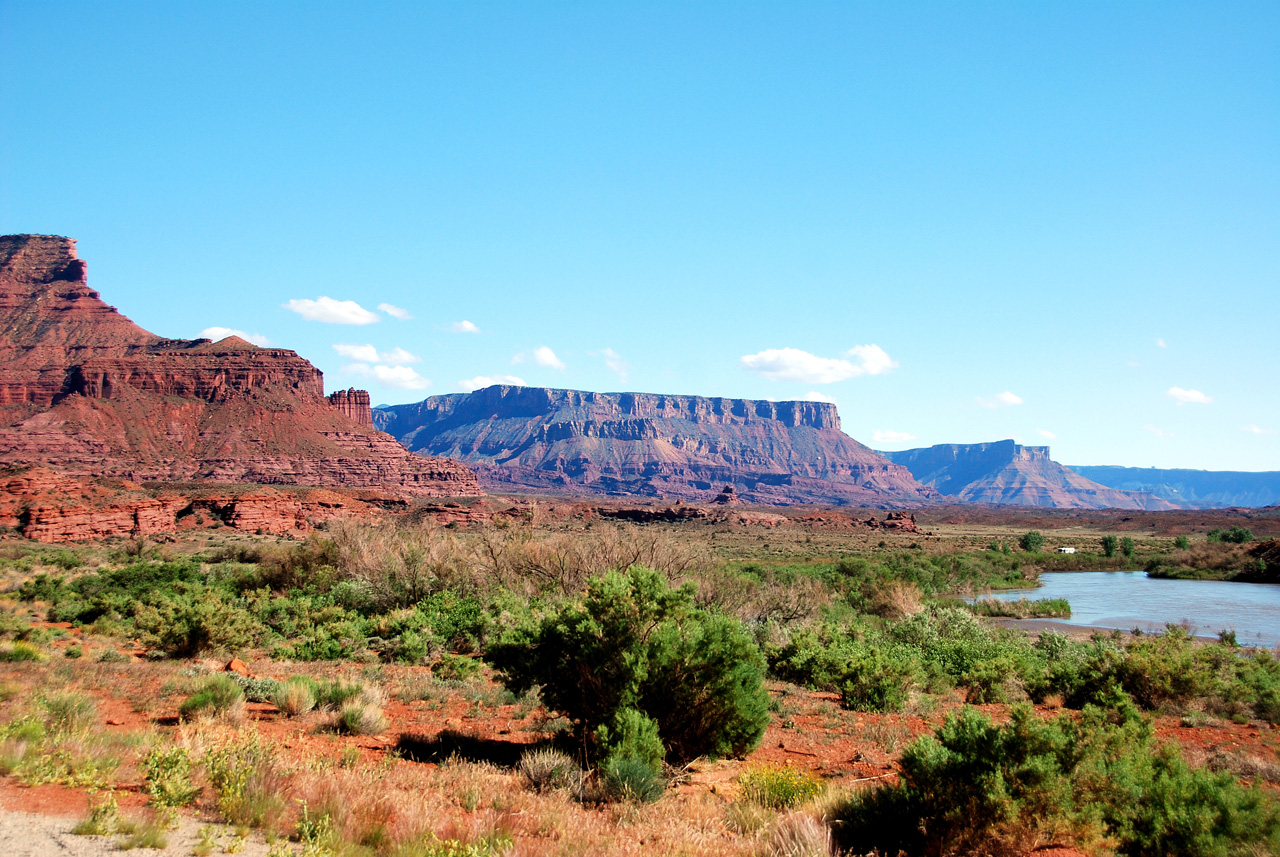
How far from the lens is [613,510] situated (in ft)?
328

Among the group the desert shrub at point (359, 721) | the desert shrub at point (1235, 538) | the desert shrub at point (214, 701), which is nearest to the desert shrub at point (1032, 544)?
the desert shrub at point (1235, 538)

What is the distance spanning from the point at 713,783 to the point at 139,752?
5572 mm

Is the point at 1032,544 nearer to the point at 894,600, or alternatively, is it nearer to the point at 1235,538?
the point at 1235,538

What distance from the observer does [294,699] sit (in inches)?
400

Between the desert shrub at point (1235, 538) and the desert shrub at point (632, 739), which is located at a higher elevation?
the desert shrub at point (632, 739)

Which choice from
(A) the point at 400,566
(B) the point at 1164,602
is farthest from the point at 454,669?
(B) the point at 1164,602

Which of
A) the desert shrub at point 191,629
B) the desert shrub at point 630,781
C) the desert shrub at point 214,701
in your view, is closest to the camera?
the desert shrub at point 630,781

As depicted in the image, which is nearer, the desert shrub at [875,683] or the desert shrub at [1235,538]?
the desert shrub at [875,683]

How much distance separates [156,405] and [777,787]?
343 feet

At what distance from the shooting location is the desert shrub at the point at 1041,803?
607 centimetres

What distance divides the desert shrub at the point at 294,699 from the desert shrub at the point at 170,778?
12.1 ft

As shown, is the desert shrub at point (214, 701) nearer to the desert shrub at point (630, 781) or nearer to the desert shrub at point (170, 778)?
the desert shrub at point (170, 778)

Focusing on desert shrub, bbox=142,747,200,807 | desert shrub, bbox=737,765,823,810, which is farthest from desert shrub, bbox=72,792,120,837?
desert shrub, bbox=737,765,823,810

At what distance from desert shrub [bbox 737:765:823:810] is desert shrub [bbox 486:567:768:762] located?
26.4 inches
